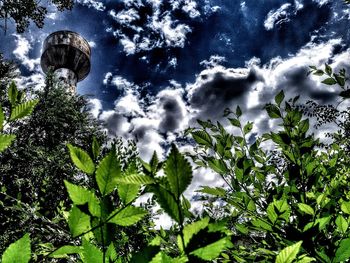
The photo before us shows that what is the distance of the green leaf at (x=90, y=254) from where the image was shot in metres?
0.43

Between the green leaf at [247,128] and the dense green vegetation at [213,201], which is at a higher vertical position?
the green leaf at [247,128]

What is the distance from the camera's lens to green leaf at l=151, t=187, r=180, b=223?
36 centimetres

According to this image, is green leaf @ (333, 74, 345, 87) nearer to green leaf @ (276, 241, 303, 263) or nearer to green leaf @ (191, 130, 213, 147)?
green leaf @ (191, 130, 213, 147)

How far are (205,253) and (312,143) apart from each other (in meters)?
1.29

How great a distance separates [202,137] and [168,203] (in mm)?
1093

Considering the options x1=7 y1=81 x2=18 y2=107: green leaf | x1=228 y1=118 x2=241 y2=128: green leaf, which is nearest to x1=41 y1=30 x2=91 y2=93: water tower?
x1=228 y1=118 x2=241 y2=128: green leaf

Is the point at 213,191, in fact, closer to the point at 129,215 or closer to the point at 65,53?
the point at 129,215

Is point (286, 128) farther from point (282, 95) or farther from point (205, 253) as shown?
point (205, 253)

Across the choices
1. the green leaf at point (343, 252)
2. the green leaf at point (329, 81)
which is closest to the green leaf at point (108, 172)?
the green leaf at point (343, 252)

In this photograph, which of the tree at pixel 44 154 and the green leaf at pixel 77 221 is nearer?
the green leaf at pixel 77 221

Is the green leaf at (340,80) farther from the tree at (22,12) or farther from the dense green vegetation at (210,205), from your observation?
the tree at (22,12)

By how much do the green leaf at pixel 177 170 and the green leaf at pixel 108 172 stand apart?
0.09 metres

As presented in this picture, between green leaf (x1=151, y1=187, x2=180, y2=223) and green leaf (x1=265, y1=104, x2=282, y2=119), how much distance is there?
139 centimetres

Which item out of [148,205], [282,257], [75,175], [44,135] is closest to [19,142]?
[44,135]
